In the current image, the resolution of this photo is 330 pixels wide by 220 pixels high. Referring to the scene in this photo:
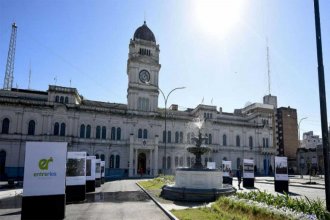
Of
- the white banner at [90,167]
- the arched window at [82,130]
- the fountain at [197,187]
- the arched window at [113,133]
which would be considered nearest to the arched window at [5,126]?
the arched window at [82,130]

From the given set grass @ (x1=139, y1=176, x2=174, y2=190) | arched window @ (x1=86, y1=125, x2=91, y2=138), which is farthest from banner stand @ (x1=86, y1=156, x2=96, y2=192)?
arched window @ (x1=86, y1=125, x2=91, y2=138)

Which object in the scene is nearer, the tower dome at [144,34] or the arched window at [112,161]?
the arched window at [112,161]

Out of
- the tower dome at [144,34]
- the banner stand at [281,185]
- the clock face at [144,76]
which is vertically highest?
the tower dome at [144,34]

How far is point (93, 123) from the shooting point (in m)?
51.4

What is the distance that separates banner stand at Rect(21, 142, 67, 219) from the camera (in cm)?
1127

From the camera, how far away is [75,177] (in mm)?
17312

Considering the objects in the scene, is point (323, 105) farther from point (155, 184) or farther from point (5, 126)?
point (5, 126)

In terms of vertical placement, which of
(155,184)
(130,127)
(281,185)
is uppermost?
(130,127)

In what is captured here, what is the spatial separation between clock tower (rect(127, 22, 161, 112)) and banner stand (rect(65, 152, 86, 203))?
3694 centimetres

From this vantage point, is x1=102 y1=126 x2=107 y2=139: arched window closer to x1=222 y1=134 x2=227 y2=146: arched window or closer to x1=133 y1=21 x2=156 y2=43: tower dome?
x1=133 y1=21 x2=156 y2=43: tower dome

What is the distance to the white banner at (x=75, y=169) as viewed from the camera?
1702cm

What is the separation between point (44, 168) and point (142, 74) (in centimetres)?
4626

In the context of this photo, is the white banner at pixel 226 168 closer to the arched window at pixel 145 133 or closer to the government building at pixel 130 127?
the government building at pixel 130 127

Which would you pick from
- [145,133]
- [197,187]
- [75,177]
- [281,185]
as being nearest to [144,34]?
[145,133]
